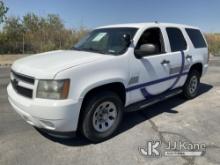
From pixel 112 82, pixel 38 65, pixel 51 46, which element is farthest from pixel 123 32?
pixel 51 46

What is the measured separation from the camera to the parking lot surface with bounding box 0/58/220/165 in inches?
146

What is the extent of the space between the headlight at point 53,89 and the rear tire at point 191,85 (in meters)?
3.81

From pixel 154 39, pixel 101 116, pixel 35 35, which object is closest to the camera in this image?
pixel 101 116

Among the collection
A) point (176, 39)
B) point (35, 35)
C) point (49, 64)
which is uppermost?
point (176, 39)

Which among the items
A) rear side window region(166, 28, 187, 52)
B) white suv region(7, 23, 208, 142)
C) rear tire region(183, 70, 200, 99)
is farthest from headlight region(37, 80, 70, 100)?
rear tire region(183, 70, 200, 99)

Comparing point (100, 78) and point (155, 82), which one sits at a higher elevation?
point (100, 78)

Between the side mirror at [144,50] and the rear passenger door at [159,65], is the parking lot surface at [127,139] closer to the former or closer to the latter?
the rear passenger door at [159,65]

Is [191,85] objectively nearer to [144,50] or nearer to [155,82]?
[155,82]

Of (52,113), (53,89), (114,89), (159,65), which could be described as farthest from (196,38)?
(52,113)

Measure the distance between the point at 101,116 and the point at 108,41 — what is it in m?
1.53

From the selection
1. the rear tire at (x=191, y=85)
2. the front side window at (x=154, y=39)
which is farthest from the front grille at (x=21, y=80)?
the rear tire at (x=191, y=85)

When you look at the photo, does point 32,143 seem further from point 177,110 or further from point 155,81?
point 177,110

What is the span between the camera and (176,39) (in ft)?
19.2

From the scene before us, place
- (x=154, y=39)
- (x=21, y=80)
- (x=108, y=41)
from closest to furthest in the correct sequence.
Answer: (x=21, y=80), (x=108, y=41), (x=154, y=39)
